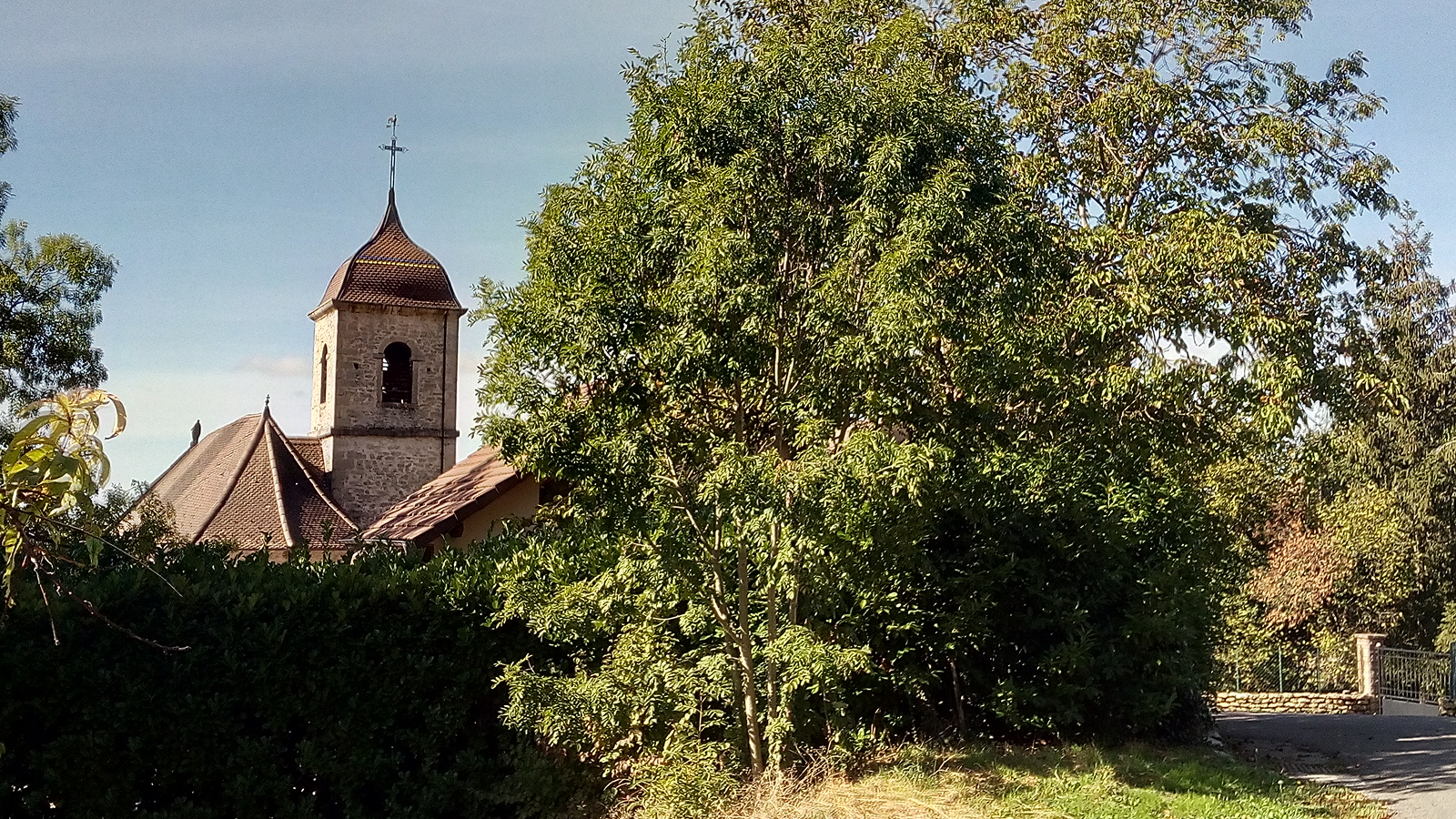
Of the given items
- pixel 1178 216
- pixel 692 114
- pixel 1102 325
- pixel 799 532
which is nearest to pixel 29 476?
pixel 799 532

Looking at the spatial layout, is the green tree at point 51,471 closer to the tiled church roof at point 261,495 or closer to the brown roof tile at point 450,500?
the brown roof tile at point 450,500

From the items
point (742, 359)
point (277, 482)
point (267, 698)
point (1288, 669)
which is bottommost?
point (1288, 669)

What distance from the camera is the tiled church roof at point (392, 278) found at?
2989cm

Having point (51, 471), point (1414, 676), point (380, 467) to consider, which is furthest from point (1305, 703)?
point (51, 471)

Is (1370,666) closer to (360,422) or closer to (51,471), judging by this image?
(360,422)

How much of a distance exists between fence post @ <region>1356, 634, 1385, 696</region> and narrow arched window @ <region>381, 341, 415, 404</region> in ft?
67.9

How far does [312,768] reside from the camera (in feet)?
30.6

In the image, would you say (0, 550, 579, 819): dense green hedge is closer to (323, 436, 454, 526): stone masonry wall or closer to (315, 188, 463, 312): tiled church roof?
(323, 436, 454, 526): stone masonry wall

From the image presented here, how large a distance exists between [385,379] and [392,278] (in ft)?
8.15

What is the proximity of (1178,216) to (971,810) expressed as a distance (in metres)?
6.30

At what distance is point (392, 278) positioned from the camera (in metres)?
30.4

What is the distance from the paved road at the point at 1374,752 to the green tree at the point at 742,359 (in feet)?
16.4

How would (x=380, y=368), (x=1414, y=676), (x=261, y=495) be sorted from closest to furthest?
(x=1414, y=676) → (x=261, y=495) → (x=380, y=368)

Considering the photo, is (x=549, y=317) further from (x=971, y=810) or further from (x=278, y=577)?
(x=971, y=810)
